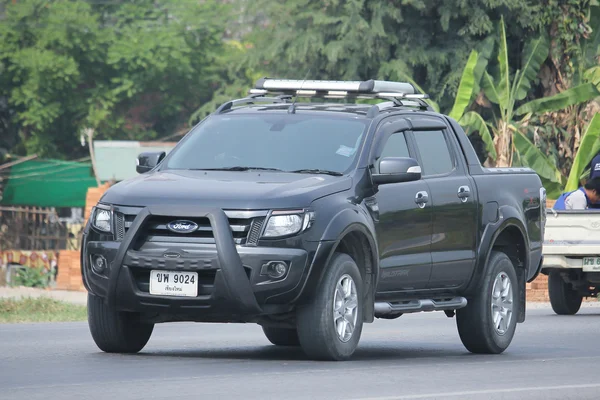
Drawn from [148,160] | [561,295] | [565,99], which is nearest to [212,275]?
[148,160]

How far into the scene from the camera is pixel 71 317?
54.3 feet

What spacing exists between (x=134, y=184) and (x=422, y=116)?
2871 millimetres

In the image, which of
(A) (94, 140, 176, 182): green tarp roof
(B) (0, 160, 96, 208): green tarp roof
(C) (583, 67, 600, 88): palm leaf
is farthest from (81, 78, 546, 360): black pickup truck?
(B) (0, 160, 96, 208): green tarp roof

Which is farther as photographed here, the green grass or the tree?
the tree

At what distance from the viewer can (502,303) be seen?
12.2 meters

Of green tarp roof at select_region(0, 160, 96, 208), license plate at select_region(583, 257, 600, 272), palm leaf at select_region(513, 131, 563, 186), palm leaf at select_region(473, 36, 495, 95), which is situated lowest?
green tarp roof at select_region(0, 160, 96, 208)

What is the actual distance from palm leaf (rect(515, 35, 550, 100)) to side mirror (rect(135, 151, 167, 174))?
63.4 ft

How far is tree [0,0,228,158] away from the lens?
48.8 metres

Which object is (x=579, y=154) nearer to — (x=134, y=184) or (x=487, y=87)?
(x=487, y=87)

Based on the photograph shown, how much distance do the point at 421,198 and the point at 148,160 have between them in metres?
2.14

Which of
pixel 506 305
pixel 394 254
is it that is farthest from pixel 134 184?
pixel 506 305

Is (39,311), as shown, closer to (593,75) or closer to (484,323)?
(484,323)

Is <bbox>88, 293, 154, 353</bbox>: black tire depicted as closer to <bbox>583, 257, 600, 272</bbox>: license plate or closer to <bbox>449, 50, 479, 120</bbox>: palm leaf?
<bbox>583, 257, 600, 272</bbox>: license plate

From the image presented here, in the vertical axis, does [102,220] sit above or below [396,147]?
below
